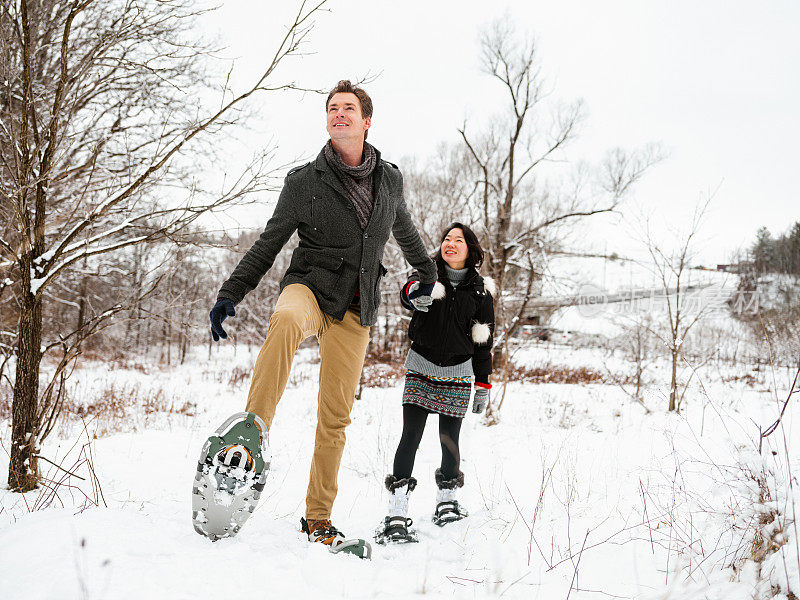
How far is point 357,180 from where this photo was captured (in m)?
2.32

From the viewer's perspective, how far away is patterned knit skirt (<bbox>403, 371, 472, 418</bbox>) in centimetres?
270

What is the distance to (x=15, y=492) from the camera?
2908 millimetres

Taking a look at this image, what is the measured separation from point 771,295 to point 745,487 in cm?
3940

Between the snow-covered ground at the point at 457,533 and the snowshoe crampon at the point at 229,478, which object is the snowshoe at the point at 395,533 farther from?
the snowshoe crampon at the point at 229,478

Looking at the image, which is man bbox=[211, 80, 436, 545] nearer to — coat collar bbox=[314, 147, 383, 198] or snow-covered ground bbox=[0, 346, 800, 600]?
coat collar bbox=[314, 147, 383, 198]

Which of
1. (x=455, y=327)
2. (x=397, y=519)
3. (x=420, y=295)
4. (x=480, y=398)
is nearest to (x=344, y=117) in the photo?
(x=420, y=295)

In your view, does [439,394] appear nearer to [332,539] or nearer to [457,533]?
[457,533]

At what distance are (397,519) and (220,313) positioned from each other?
147cm

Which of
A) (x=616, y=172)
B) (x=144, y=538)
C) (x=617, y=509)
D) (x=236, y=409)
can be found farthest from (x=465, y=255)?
(x=616, y=172)

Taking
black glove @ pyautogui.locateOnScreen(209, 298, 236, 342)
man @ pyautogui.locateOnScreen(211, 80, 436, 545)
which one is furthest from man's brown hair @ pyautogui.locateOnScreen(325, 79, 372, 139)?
black glove @ pyautogui.locateOnScreen(209, 298, 236, 342)

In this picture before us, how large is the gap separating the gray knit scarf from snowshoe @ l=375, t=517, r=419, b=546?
1613 mm

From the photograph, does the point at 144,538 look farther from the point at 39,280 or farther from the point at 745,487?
the point at 745,487

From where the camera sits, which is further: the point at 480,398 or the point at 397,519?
the point at 480,398

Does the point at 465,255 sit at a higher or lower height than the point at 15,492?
higher
